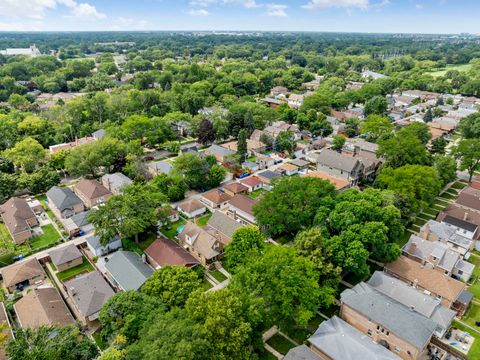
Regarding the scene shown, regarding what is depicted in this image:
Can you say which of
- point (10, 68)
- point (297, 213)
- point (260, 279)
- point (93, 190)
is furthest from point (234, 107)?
point (10, 68)

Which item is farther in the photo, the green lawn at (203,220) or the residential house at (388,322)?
the green lawn at (203,220)

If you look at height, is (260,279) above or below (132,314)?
above

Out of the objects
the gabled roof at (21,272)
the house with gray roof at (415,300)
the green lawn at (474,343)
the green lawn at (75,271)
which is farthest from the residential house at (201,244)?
the green lawn at (474,343)

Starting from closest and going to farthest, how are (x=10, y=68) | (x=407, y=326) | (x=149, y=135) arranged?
(x=407, y=326) → (x=149, y=135) → (x=10, y=68)

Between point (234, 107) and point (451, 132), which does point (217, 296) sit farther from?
point (451, 132)

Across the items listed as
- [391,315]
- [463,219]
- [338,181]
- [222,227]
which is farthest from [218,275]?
[463,219]

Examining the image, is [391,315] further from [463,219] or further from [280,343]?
[463,219]

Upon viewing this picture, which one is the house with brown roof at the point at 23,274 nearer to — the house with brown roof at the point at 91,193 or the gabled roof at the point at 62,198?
the gabled roof at the point at 62,198
